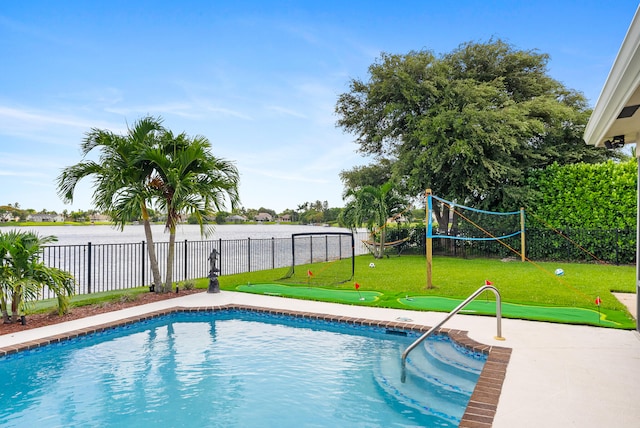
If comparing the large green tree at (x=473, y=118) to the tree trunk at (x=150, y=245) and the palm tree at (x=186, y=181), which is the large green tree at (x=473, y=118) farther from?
the tree trunk at (x=150, y=245)

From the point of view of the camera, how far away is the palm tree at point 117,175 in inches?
323

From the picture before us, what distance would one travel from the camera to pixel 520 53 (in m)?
17.3

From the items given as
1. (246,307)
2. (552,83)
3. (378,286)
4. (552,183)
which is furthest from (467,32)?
(246,307)

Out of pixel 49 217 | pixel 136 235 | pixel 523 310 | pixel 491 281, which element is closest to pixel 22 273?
pixel 523 310

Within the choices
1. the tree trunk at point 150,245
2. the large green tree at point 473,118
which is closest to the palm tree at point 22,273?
the tree trunk at point 150,245

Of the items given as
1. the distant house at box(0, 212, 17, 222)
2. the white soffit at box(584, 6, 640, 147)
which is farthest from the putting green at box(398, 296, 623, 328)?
the distant house at box(0, 212, 17, 222)

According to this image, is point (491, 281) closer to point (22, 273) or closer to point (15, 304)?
point (22, 273)

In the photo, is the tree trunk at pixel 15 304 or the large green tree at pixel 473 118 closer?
the tree trunk at pixel 15 304

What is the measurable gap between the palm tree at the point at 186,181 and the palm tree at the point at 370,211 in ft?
25.4

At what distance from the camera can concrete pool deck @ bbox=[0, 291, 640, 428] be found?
3033 millimetres

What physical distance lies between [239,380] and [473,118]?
535 inches

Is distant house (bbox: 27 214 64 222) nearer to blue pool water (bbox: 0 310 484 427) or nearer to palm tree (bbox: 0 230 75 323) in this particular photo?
palm tree (bbox: 0 230 75 323)

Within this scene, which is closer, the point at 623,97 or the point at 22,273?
the point at 623,97

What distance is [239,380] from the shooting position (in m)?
4.45
